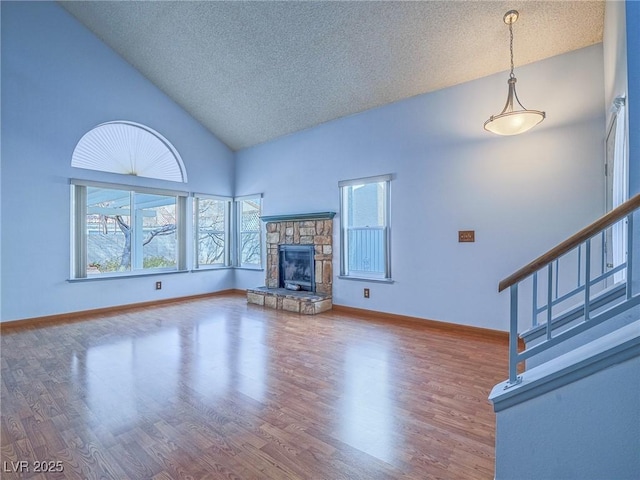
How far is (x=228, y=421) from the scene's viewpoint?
1.94 meters

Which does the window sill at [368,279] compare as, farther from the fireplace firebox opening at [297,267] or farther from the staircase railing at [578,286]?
the staircase railing at [578,286]

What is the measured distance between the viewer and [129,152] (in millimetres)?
5188

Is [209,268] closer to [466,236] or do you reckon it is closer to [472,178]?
[466,236]

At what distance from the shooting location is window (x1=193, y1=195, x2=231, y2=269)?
6.14m

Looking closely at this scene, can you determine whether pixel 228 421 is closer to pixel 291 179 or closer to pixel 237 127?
pixel 291 179

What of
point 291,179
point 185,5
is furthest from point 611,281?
point 185,5

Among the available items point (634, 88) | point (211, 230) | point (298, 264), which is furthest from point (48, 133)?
point (634, 88)

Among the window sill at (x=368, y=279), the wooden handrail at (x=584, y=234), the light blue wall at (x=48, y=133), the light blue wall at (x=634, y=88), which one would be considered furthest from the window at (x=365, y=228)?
the light blue wall at (x=48, y=133)

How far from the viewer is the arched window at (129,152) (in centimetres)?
474

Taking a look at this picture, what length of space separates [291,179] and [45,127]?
359 cm

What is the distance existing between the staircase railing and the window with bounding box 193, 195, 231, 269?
5.40m

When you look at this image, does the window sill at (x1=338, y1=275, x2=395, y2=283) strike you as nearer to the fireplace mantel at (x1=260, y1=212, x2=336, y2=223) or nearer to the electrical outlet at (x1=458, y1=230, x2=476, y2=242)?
the fireplace mantel at (x1=260, y1=212, x2=336, y2=223)

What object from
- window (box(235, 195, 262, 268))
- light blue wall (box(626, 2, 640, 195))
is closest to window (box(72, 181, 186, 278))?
window (box(235, 195, 262, 268))

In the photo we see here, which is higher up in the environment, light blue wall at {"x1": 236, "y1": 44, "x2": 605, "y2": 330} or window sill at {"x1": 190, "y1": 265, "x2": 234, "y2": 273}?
light blue wall at {"x1": 236, "y1": 44, "x2": 605, "y2": 330}
